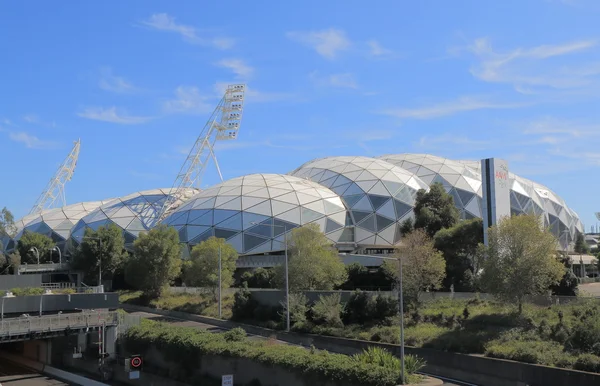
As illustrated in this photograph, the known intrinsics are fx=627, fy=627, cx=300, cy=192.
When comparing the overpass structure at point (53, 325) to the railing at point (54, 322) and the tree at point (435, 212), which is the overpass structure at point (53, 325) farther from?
the tree at point (435, 212)

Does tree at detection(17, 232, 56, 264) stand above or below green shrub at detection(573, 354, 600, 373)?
above

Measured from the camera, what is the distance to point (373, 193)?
3556 inches

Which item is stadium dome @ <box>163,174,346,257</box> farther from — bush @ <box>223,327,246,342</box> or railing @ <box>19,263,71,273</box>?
bush @ <box>223,327,246,342</box>

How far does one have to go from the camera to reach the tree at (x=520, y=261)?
4016 centimetres

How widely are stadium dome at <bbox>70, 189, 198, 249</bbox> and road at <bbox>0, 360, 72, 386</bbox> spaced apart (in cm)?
4073

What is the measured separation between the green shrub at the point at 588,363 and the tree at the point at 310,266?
2748 cm

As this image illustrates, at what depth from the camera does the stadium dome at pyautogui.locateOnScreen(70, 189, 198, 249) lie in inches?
3822

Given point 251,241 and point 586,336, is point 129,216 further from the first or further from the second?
point 586,336

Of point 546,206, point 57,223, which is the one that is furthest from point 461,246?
point 57,223

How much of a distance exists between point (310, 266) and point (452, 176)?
178 feet

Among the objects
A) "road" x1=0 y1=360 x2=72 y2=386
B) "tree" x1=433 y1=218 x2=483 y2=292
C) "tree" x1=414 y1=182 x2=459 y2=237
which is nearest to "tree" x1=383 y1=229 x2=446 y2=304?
"tree" x1=433 y1=218 x2=483 y2=292

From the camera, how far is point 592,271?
10138 cm

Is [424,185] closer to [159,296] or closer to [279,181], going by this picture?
[279,181]

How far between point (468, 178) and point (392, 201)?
19.8 m
